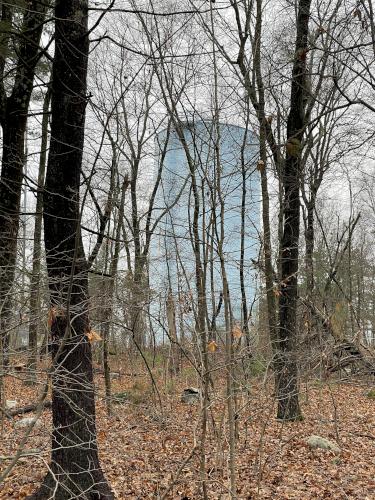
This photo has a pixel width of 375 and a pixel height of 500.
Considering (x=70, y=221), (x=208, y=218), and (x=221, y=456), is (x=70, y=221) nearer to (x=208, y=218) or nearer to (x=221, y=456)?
(x=208, y=218)

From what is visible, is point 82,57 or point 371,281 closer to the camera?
point 82,57

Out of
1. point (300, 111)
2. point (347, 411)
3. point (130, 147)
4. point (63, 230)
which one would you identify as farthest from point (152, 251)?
point (63, 230)

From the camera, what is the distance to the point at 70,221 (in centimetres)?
450

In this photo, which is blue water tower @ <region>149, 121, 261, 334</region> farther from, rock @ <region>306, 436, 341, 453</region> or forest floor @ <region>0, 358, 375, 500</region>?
rock @ <region>306, 436, 341, 453</region>

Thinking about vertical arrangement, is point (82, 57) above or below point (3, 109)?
below

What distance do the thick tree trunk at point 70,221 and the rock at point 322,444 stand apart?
10.5 ft

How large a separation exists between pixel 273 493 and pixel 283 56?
6201 mm

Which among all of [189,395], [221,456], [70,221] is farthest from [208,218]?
[189,395]

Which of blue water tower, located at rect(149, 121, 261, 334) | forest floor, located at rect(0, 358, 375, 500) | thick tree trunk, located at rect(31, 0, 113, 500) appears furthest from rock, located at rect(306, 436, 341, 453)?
thick tree trunk, located at rect(31, 0, 113, 500)

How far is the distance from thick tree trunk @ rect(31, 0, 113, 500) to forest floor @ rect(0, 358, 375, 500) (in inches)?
11.5

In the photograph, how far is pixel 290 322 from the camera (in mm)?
7773

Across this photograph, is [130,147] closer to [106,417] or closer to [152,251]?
[152,251]

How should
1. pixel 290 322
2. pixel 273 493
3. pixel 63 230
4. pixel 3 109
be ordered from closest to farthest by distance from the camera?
1. pixel 63 230
2. pixel 273 493
3. pixel 3 109
4. pixel 290 322

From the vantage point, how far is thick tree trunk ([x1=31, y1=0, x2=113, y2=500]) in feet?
13.9
